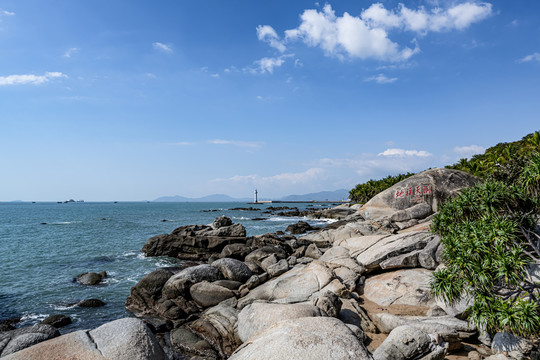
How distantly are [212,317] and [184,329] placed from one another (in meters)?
1.26

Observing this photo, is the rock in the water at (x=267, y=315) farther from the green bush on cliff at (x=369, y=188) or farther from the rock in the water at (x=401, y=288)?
the green bush on cliff at (x=369, y=188)

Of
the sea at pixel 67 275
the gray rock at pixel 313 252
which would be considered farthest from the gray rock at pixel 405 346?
the gray rock at pixel 313 252

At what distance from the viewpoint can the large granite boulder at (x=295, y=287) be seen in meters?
14.4

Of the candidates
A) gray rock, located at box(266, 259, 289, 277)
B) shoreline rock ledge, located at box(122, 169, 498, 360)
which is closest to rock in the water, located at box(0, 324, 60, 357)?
shoreline rock ledge, located at box(122, 169, 498, 360)

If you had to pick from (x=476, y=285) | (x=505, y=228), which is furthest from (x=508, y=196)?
(x=476, y=285)

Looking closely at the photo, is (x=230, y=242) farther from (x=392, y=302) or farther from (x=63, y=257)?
(x=392, y=302)

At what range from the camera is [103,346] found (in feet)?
24.1

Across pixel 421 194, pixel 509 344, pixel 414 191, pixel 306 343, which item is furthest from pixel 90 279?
pixel 421 194

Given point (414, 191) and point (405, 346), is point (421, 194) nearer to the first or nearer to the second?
point (414, 191)

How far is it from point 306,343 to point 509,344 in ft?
23.2

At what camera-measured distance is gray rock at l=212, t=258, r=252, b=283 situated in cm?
1888

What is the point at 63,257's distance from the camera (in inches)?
1284

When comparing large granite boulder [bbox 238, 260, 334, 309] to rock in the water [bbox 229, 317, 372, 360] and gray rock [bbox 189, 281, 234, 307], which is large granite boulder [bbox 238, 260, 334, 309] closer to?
gray rock [bbox 189, 281, 234, 307]

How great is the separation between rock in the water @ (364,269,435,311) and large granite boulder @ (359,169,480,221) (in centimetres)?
1333
